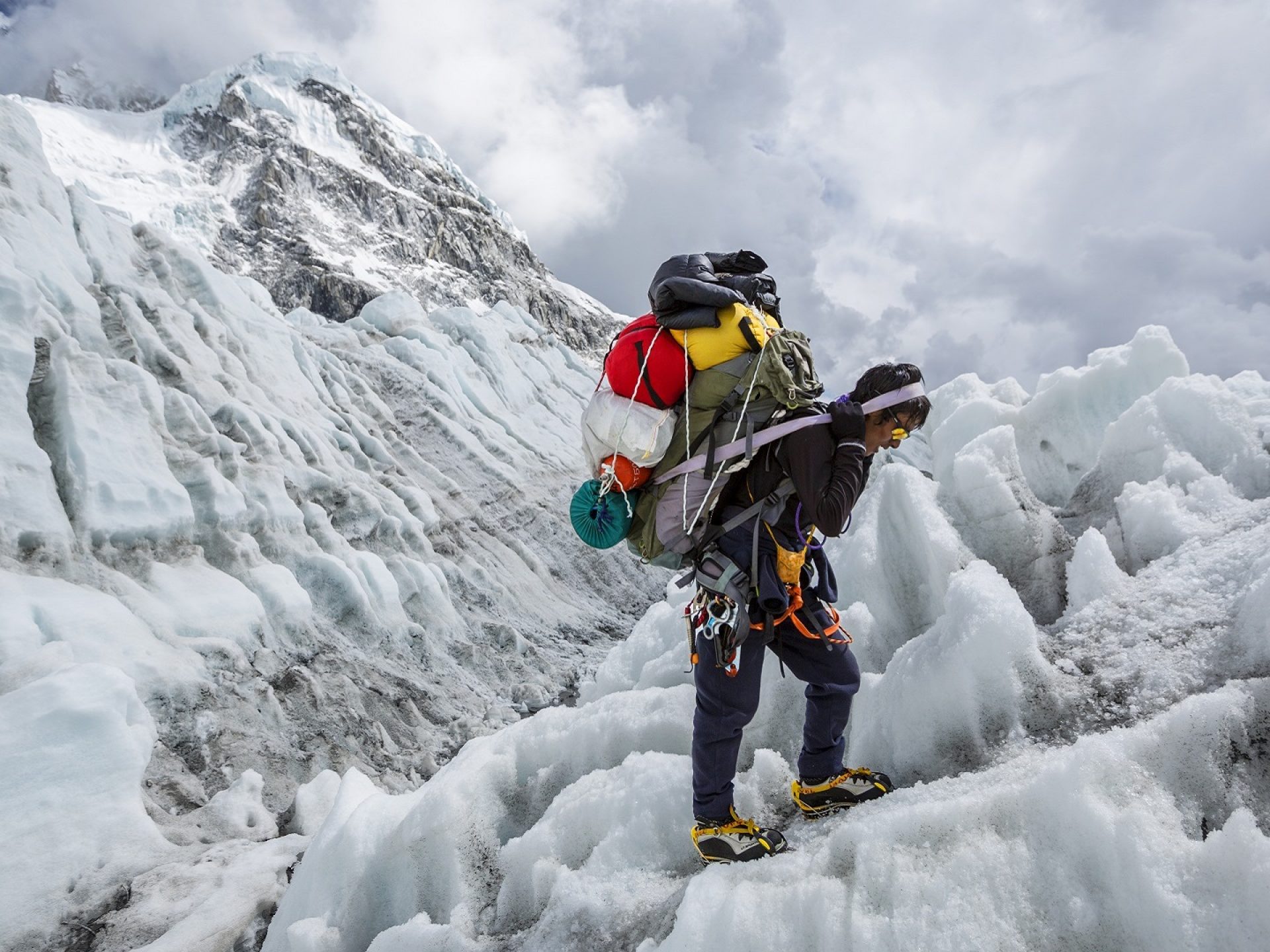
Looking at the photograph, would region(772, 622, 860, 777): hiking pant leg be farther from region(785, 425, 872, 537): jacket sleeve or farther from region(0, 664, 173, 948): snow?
region(0, 664, 173, 948): snow

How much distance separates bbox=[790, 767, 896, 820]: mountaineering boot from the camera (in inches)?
109

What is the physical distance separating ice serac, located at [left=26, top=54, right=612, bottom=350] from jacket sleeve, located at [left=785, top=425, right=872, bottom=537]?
54.5 m

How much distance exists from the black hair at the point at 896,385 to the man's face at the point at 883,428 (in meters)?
0.02

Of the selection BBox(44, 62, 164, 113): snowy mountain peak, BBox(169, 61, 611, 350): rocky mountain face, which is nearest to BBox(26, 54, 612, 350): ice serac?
BBox(169, 61, 611, 350): rocky mountain face

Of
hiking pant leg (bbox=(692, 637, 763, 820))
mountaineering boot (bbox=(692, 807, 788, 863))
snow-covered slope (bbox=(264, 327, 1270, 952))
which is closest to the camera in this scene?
snow-covered slope (bbox=(264, 327, 1270, 952))

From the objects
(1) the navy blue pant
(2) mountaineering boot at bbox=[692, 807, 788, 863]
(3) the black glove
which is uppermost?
(3) the black glove

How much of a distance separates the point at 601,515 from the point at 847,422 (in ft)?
3.29

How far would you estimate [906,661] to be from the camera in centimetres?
325

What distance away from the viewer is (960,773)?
2744 millimetres

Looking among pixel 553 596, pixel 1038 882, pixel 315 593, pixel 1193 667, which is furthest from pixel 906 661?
pixel 553 596

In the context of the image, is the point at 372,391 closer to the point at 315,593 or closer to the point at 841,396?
the point at 315,593

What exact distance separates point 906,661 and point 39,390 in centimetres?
1040

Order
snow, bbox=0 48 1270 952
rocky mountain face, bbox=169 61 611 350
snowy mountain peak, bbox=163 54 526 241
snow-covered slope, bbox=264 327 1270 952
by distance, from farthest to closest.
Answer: snowy mountain peak, bbox=163 54 526 241 → rocky mountain face, bbox=169 61 611 350 → snow, bbox=0 48 1270 952 → snow-covered slope, bbox=264 327 1270 952

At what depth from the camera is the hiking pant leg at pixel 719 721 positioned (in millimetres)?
2621
